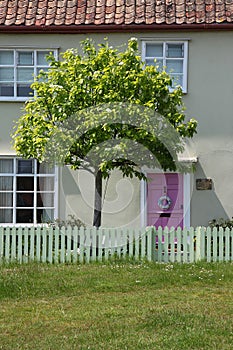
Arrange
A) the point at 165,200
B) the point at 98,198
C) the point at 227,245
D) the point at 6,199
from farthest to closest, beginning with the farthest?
the point at 165,200 < the point at 6,199 < the point at 98,198 < the point at 227,245

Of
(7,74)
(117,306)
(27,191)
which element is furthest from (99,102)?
(117,306)

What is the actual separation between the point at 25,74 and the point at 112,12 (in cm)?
288

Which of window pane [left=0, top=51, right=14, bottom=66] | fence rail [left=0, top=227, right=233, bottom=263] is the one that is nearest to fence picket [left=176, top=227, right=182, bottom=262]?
fence rail [left=0, top=227, right=233, bottom=263]

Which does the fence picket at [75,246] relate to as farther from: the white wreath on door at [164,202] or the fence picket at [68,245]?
the white wreath on door at [164,202]

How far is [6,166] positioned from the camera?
62.6 feet

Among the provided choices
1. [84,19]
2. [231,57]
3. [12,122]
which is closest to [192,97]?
[231,57]

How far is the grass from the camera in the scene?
8719 millimetres

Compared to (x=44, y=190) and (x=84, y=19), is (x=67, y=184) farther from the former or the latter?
(x=84, y=19)

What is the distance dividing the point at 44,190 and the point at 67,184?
653mm

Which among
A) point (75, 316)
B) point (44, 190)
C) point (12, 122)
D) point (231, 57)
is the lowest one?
point (75, 316)

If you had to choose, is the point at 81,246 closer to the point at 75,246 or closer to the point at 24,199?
the point at 75,246

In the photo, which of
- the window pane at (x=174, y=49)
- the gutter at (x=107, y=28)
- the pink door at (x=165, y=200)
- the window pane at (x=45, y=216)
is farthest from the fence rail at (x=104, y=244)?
the gutter at (x=107, y=28)

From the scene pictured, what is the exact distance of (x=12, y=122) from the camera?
19.0m

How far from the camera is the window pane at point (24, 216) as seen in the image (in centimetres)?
1903
